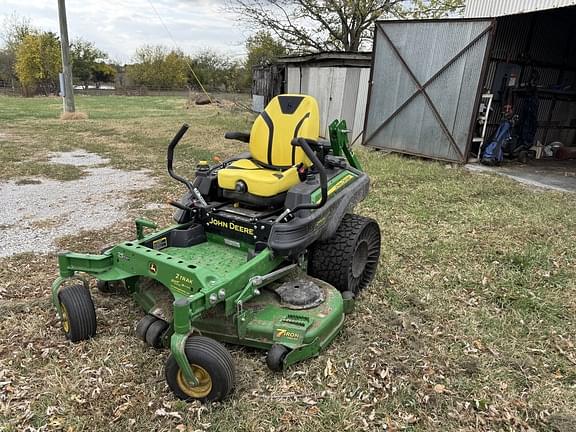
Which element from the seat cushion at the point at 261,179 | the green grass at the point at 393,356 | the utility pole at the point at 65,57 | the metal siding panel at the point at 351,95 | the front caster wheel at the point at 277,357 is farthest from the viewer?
the utility pole at the point at 65,57

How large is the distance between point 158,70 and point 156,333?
45.3 m

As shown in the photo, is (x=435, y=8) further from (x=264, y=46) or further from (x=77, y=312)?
(x=77, y=312)

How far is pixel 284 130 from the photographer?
3.45 metres

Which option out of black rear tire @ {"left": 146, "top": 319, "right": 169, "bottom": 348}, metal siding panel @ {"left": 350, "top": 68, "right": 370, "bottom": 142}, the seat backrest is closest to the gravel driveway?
black rear tire @ {"left": 146, "top": 319, "right": 169, "bottom": 348}

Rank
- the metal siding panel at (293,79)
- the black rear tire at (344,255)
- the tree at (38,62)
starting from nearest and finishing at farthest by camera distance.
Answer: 1. the black rear tire at (344,255)
2. the metal siding panel at (293,79)
3. the tree at (38,62)

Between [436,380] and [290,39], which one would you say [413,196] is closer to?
[436,380]

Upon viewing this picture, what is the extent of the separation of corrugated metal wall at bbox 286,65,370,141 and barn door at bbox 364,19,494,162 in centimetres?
83

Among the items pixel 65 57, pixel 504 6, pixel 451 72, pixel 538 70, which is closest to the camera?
pixel 504 6

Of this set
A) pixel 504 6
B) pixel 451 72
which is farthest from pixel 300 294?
pixel 504 6

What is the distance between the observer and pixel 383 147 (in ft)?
32.0

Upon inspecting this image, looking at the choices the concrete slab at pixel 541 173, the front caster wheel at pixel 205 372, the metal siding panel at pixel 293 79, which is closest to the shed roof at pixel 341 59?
the metal siding panel at pixel 293 79

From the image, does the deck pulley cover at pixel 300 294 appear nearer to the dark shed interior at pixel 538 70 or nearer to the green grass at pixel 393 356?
the green grass at pixel 393 356

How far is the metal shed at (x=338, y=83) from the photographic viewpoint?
10.6 metres

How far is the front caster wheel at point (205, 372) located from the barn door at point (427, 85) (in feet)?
24.6
